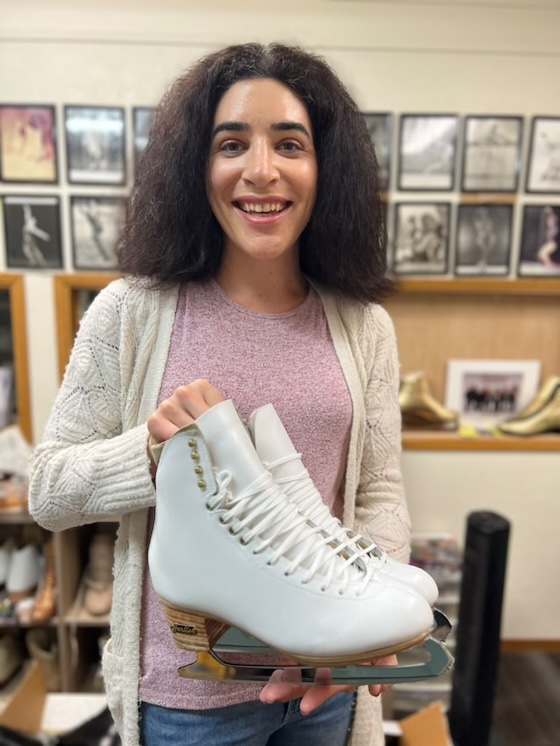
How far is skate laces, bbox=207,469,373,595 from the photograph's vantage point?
0.48 meters

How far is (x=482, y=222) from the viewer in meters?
1.63

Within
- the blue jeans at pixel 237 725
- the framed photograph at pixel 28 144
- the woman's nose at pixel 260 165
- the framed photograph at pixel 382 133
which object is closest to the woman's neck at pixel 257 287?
the woman's nose at pixel 260 165

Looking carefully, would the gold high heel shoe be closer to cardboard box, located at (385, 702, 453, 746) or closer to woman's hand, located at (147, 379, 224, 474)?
cardboard box, located at (385, 702, 453, 746)

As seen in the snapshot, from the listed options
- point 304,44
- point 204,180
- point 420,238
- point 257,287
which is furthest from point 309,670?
point 304,44

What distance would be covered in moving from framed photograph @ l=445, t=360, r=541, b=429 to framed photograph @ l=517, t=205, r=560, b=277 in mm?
280

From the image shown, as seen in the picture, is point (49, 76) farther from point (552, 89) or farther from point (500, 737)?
point (500, 737)

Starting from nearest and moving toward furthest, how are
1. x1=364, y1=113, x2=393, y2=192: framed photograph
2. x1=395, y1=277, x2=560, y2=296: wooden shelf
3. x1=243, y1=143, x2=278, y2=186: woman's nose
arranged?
x1=243, y1=143, x2=278, y2=186: woman's nose
x1=364, y1=113, x2=393, y2=192: framed photograph
x1=395, y1=277, x2=560, y2=296: wooden shelf

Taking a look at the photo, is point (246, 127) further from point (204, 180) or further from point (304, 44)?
point (304, 44)

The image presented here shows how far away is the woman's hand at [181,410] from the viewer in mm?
492

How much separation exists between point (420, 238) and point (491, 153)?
0.94 feet

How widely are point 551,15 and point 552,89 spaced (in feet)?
0.57

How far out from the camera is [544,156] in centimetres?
160

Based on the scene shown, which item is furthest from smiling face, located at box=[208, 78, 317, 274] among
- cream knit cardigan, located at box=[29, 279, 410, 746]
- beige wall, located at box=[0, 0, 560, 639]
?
beige wall, located at box=[0, 0, 560, 639]

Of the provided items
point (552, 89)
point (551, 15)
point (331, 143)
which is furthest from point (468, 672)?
point (551, 15)
